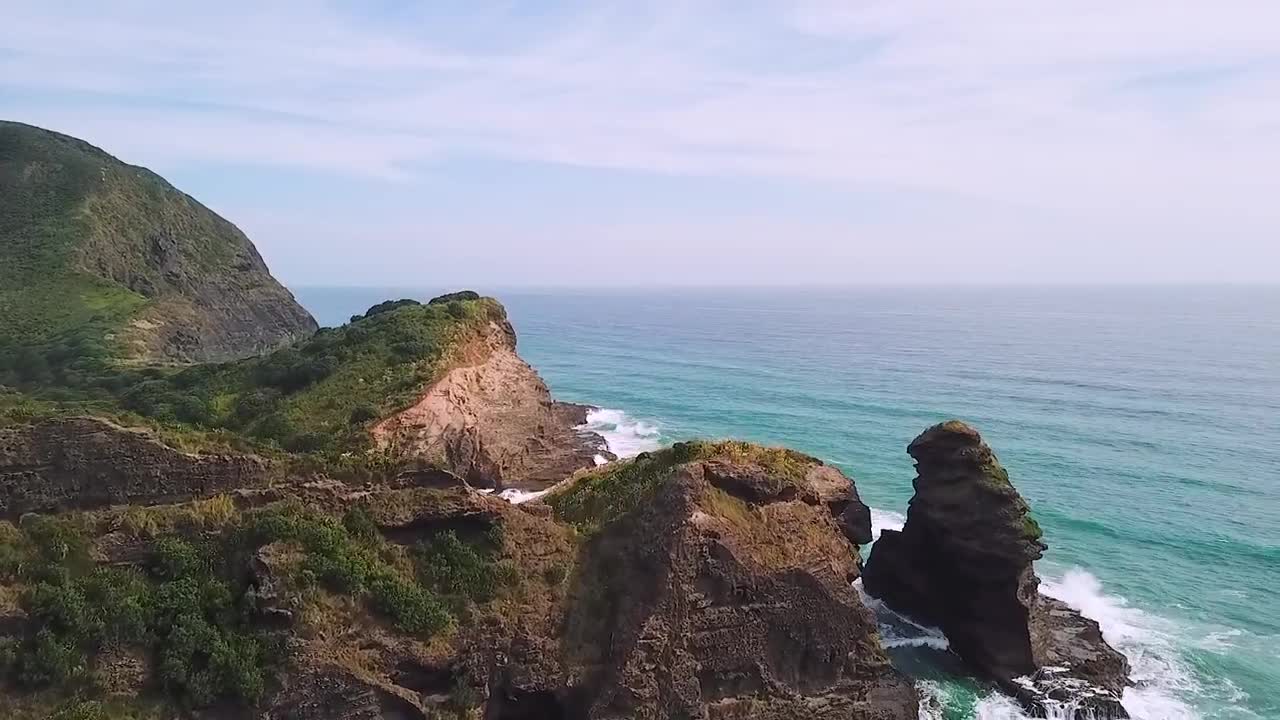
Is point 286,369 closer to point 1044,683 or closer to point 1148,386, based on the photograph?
point 1044,683

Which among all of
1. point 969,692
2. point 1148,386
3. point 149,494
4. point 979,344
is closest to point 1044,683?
point 969,692

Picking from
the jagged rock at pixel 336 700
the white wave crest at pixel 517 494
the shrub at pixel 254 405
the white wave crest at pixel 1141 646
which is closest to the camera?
the jagged rock at pixel 336 700

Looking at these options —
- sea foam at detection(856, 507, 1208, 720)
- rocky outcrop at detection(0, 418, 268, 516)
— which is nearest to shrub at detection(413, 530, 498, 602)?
rocky outcrop at detection(0, 418, 268, 516)

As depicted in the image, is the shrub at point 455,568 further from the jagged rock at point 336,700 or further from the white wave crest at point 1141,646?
the white wave crest at point 1141,646

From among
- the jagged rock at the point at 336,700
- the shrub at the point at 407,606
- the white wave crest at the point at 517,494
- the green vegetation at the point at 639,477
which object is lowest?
the white wave crest at the point at 517,494

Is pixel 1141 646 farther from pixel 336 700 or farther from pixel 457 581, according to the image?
pixel 336 700

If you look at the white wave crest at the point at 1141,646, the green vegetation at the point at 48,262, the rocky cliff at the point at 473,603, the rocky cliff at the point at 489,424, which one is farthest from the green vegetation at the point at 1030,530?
the green vegetation at the point at 48,262
